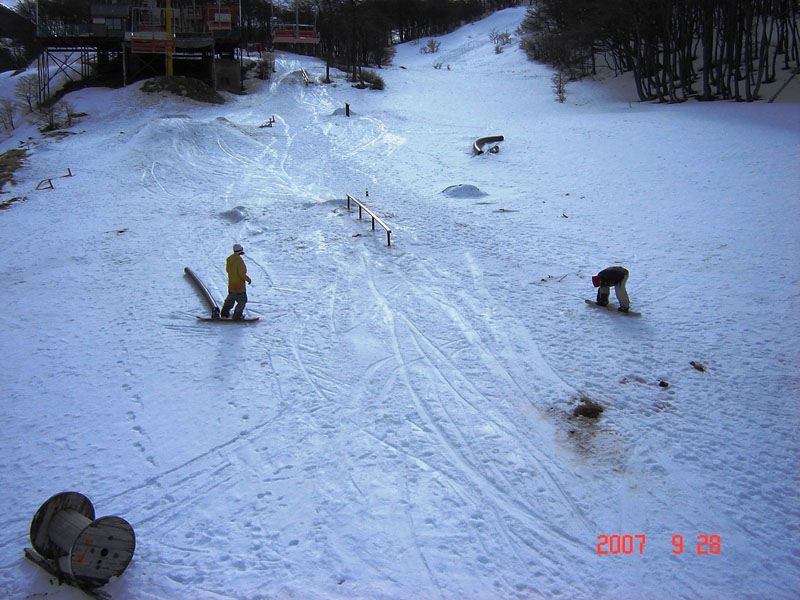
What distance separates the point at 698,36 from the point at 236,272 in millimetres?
33768

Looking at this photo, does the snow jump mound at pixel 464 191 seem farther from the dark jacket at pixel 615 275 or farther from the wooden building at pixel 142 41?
the wooden building at pixel 142 41

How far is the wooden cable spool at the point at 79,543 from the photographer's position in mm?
5121

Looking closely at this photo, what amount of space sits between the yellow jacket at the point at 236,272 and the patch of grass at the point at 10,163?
55.4ft

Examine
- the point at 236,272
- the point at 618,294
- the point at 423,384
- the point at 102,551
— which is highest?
the point at 236,272

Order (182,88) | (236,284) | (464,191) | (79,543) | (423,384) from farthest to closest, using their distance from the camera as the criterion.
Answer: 1. (182,88)
2. (464,191)
3. (236,284)
4. (423,384)
5. (79,543)

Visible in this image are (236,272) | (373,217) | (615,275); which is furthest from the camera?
(373,217)

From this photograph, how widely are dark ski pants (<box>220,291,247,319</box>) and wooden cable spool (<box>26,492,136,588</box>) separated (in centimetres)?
572

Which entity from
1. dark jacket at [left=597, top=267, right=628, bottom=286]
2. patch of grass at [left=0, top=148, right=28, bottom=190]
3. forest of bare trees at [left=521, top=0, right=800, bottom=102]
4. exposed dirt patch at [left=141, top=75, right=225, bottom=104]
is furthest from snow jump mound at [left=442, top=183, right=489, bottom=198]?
exposed dirt patch at [left=141, top=75, right=225, bottom=104]

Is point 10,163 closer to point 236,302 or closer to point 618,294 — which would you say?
point 236,302

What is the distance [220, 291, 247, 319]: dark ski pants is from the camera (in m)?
10.9

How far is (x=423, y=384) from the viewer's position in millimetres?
8844

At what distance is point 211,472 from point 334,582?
240 cm

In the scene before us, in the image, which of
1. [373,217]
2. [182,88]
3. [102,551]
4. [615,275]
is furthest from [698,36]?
[102,551]

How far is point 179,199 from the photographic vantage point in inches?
768
